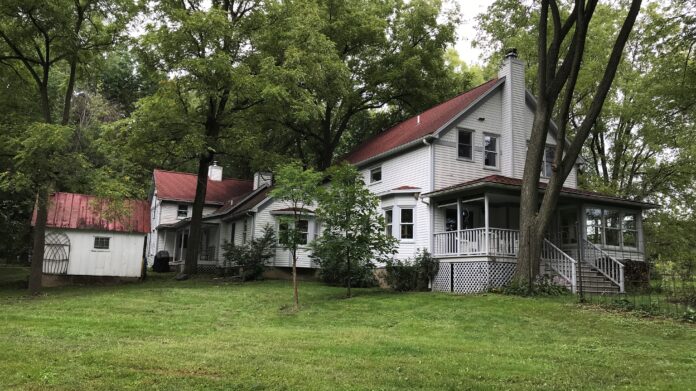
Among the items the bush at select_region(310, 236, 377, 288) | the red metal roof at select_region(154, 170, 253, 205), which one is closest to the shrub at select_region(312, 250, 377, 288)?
the bush at select_region(310, 236, 377, 288)

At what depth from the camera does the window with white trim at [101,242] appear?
24656 mm

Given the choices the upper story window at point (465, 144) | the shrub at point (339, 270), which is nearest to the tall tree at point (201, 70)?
the shrub at point (339, 270)

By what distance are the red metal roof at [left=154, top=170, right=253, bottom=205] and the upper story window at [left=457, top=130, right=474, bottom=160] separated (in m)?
18.5

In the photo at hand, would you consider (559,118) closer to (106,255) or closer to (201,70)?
(201,70)

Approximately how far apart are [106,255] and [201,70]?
984cm

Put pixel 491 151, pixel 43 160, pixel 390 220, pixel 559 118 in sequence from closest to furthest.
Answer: pixel 559 118
pixel 43 160
pixel 390 220
pixel 491 151

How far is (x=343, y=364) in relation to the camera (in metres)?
7.89

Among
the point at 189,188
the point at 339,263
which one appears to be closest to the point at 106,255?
the point at 339,263

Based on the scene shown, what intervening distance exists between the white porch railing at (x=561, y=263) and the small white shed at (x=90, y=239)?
57.0ft

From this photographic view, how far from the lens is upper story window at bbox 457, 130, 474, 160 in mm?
22812

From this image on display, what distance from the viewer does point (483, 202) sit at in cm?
2248

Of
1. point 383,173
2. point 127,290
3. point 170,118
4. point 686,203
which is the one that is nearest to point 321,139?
point 383,173

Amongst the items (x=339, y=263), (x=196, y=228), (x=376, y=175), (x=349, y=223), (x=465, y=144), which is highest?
(x=465, y=144)

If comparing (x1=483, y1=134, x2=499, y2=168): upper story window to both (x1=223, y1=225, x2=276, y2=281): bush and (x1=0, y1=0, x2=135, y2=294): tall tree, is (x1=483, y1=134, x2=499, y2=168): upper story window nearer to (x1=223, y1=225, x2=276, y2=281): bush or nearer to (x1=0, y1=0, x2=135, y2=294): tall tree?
(x1=223, y1=225, x2=276, y2=281): bush
